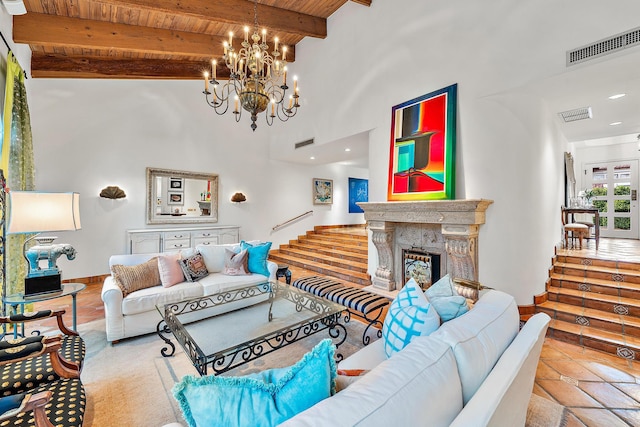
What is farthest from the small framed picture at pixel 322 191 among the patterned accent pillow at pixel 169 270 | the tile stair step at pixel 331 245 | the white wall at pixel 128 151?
the patterned accent pillow at pixel 169 270

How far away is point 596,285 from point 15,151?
700cm

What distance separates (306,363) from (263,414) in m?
0.18

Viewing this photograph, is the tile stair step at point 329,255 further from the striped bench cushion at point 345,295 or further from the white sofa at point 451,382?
the white sofa at point 451,382

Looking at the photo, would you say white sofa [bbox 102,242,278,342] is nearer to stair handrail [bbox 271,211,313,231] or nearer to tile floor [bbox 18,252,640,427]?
tile floor [bbox 18,252,640,427]

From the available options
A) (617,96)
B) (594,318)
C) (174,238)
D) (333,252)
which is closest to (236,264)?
(174,238)

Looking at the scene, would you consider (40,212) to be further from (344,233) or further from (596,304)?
(344,233)

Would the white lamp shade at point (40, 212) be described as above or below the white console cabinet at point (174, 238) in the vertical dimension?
above

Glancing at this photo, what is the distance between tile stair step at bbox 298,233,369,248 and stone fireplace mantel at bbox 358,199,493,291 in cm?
141

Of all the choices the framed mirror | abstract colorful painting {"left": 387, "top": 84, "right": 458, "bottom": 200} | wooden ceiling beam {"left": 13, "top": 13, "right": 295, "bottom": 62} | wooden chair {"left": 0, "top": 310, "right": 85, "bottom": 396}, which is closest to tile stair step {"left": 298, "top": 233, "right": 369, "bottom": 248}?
abstract colorful painting {"left": 387, "top": 84, "right": 458, "bottom": 200}

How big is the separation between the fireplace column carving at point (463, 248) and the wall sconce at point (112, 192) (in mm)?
5580

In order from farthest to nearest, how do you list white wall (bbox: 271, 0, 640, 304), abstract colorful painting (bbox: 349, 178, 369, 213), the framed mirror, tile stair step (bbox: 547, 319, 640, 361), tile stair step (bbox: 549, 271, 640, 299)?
abstract colorful painting (bbox: 349, 178, 369, 213), the framed mirror, tile stair step (bbox: 549, 271, 640, 299), white wall (bbox: 271, 0, 640, 304), tile stair step (bbox: 547, 319, 640, 361)

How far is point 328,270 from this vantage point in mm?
5359

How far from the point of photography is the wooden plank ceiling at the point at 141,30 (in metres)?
3.76

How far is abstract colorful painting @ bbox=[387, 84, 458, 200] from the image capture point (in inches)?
137
